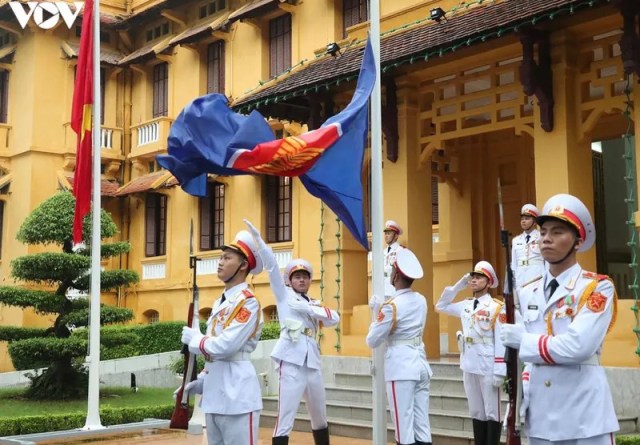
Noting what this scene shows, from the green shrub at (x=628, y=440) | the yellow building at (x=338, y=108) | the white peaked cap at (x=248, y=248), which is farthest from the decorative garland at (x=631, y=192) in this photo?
the white peaked cap at (x=248, y=248)

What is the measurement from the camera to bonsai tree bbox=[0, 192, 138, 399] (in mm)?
16844

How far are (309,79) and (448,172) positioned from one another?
3.56m

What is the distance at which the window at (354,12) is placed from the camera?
20.7 m

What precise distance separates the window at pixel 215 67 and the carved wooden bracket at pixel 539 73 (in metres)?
14.3

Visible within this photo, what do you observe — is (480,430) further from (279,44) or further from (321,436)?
(279,44)

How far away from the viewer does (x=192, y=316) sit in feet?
24.9

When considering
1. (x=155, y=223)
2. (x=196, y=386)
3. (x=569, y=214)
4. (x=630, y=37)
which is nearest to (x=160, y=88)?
(x=155, y=223)

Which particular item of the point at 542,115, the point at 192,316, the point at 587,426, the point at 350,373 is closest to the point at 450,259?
the point at 350,373

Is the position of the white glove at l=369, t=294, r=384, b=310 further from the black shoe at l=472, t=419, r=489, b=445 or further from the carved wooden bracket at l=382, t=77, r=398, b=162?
the carved wooden bracket at l=382, t=77, r=398, b=162

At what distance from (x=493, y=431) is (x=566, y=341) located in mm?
5272

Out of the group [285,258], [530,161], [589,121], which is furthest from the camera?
[285,258]

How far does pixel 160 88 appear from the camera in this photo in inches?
1085

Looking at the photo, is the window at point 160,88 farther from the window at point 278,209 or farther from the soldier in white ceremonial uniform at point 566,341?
the soldier in white ceremonial uniform at point 566,341

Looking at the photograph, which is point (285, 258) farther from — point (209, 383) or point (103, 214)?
point (209, 383)
